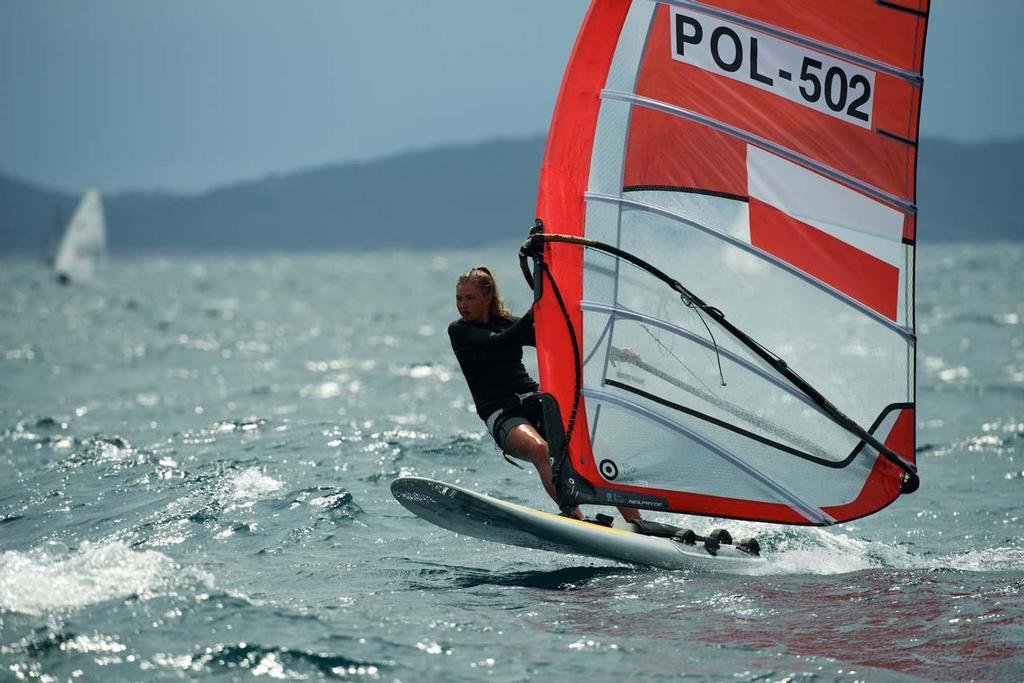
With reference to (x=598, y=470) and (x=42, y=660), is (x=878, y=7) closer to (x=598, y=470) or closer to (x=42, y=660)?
(x=598, y=470)

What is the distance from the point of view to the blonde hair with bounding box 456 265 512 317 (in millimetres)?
6039

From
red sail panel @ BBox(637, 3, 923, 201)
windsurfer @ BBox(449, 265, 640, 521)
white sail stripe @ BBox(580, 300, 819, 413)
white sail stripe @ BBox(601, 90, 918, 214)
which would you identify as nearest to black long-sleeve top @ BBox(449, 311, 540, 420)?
windsurfer @ BBox(449, 265, 640, 521)

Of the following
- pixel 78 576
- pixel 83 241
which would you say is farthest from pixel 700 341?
pixel 83 241

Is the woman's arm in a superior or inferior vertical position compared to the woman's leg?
superior

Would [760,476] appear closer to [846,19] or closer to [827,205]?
[827,205]

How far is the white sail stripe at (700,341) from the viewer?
595cm

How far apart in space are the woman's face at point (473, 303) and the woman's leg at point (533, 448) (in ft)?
1.91

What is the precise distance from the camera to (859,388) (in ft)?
20.0

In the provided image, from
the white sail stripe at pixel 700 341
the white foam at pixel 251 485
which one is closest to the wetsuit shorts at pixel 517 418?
the white sail stripe at pixel 700 341

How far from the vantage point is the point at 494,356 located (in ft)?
20.1

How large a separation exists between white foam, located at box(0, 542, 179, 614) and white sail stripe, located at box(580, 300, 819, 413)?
2.32 m

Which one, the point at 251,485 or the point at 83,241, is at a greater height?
the point at 251,485

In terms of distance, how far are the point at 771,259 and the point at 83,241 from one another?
4240 cm

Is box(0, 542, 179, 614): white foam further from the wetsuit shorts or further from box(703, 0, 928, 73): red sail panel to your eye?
box(703, 0, 928, 73): red sail panel
